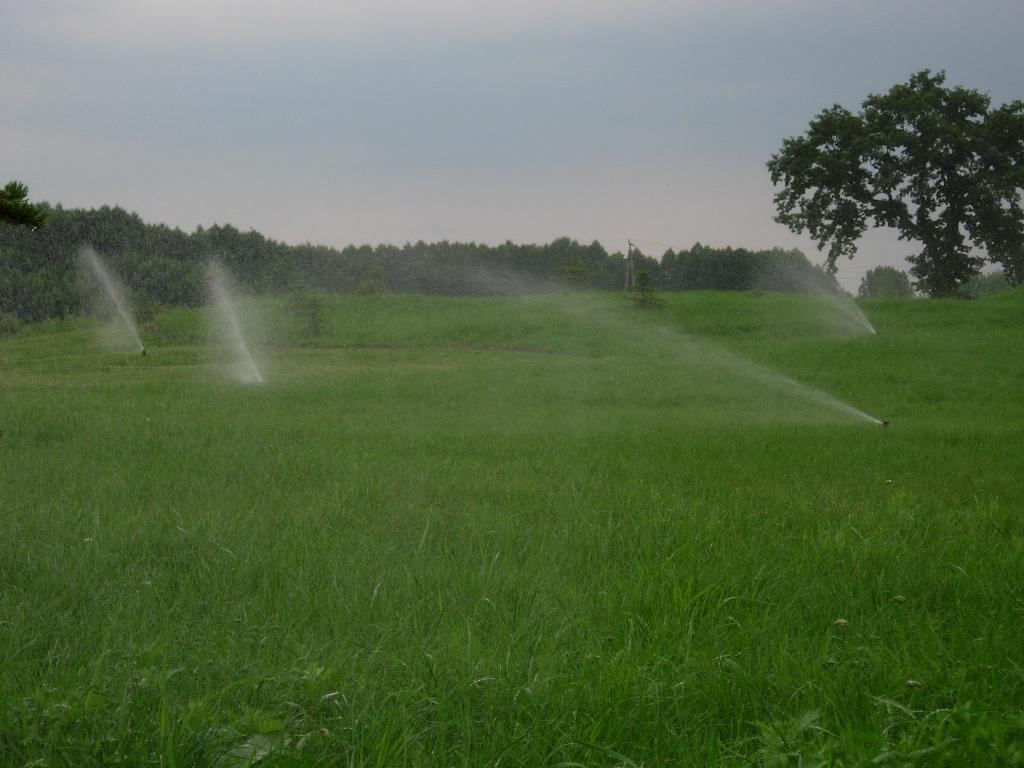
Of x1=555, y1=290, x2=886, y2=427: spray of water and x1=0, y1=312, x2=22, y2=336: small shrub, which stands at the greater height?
x1=0, y1=312, x2=22, y2=336: small shrub

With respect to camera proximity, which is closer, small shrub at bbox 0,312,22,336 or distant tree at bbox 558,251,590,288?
small shrub at bbox 0,312,22,336

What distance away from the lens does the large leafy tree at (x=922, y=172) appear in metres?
29.7

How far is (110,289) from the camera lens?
27.3 meters

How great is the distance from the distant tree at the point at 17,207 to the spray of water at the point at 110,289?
2320 centimetres

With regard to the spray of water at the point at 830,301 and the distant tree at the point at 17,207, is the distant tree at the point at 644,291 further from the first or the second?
the distant tree at the point at 17,207

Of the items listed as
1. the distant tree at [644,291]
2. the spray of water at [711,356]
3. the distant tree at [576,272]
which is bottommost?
the spray of water at [711,356]

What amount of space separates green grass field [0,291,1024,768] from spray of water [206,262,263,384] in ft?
31.0

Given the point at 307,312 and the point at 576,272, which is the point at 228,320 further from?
the point at 576,272

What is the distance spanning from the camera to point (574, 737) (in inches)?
96.5

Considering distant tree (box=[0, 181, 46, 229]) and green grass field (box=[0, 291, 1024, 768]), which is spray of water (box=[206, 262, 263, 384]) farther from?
distant tree (box=[0, 181, 46, 229])

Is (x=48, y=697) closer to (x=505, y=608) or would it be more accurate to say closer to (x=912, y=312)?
(x=505, y=608)

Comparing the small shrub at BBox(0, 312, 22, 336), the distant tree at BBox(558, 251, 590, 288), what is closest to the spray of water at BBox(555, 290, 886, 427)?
the distant tree at BBox(558, 251, 590, 288)

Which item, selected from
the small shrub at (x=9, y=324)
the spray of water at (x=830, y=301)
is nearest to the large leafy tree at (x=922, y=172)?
the spray of water at (x=830, y=301)

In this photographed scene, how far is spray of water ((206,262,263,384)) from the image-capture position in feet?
63.5
